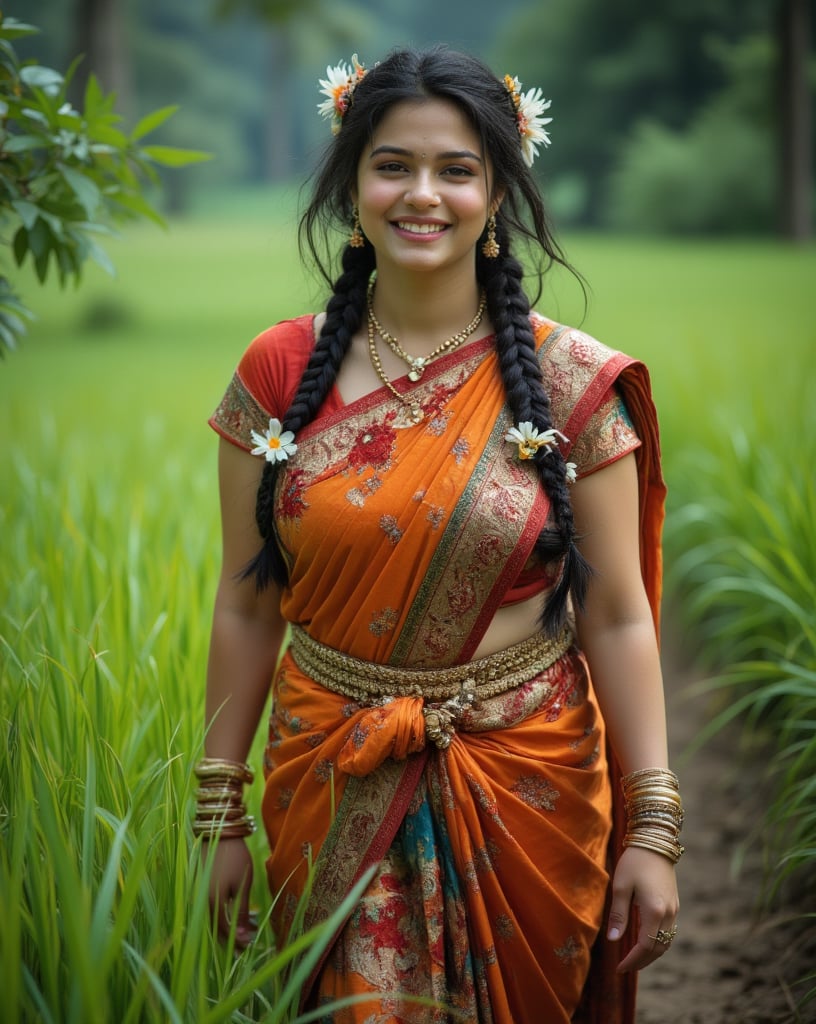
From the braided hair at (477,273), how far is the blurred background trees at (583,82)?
8420mm

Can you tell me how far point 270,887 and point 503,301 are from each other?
897mm

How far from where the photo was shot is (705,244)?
11242 mm

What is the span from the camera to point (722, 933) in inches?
90.2

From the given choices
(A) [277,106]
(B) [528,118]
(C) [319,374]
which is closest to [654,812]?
(C) [319,374]

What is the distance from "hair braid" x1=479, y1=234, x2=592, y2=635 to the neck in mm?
44

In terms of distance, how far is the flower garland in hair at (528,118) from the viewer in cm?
153

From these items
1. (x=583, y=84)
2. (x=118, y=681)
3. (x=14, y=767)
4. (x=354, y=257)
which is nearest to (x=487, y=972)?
(x=14, y=767)

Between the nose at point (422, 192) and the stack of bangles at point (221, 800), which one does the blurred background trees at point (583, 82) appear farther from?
the stack of bangles at point (221, 800)

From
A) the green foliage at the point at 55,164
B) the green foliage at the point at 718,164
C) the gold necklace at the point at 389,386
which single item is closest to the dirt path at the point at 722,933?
the gold necklace at the point at 389,386

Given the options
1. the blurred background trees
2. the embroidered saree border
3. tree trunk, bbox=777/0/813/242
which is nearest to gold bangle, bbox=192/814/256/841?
the embroidered saree border

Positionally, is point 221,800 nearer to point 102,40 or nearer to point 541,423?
point 541,423

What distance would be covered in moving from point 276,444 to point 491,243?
425mm

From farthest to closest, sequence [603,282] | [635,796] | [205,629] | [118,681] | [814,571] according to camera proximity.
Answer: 1. [603,282]
2. [814,571]
3. [205,629]
4. [118,681]
5. [635,796]

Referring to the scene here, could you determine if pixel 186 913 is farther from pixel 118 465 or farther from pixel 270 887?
pixel 118 465
